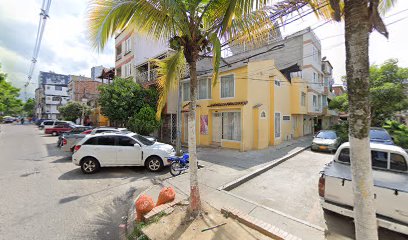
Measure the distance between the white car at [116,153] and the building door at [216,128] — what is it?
19.1ft

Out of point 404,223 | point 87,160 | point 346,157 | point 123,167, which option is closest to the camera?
point 404,223

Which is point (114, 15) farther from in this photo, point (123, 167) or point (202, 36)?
point (123, 167)

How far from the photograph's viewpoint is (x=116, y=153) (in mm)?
8203

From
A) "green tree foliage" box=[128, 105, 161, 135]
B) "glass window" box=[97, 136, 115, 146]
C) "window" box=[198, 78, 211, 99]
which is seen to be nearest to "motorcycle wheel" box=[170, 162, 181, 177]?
"glass window" box=[97, 136, 115, 146]

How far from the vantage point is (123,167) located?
8.98 m

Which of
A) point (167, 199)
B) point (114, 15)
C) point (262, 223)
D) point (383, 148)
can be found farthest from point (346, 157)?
point (114, 15)

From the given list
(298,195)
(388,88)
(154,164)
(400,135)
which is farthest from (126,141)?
(388,88)

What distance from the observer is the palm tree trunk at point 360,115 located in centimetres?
194

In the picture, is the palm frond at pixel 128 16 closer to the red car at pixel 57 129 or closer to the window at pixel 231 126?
the window at pixel 231 126

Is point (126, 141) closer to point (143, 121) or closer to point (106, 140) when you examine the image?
point (106, 140)

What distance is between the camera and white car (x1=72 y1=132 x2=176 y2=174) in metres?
8.00

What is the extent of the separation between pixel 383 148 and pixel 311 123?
22.2 metres

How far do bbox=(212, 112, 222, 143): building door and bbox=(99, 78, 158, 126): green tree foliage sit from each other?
16.9 ft

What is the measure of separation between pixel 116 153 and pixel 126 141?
62 cm
